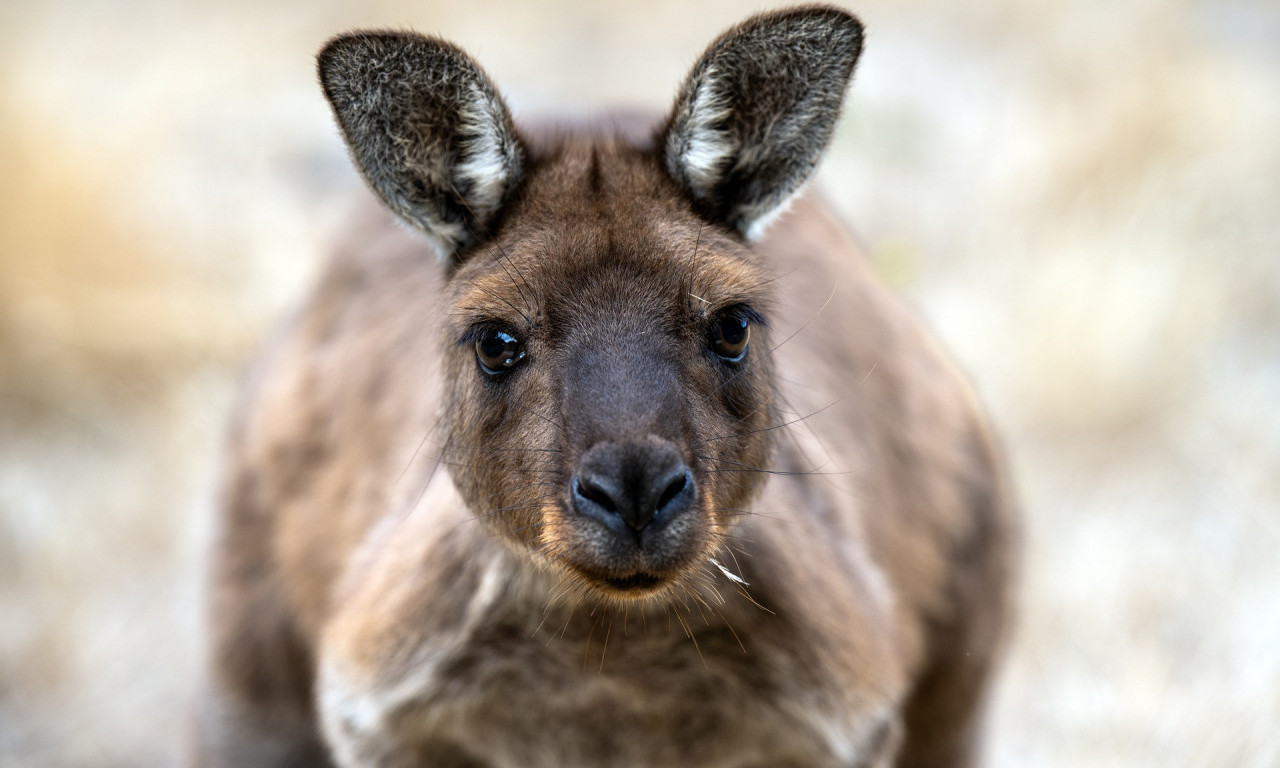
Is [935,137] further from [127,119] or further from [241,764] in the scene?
[241,764]

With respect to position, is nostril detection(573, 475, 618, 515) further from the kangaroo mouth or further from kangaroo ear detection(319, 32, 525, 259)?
kangaroo ear detection(319, 32, 525, 259)

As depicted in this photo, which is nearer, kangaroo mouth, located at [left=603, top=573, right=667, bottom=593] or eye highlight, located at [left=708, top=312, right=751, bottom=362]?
kangaroo mouth, located at [left=603, top=573, right=667, bottom=593]

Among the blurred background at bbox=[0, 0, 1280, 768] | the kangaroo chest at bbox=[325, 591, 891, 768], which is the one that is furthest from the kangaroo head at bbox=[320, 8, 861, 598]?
the blurred background at bbox=[0, 0, 1280, 768]

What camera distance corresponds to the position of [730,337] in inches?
155

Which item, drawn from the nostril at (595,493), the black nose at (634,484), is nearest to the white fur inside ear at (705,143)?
the black nose at (634,484)

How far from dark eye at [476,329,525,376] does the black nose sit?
1.78 feet

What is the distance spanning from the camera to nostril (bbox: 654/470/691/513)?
3.41 metres

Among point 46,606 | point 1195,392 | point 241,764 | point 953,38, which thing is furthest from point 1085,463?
point 46,606

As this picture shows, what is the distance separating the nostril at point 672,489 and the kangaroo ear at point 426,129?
1.14 m

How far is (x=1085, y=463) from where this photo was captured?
9.70 meters

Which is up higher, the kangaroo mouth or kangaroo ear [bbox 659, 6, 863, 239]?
kangaroo ear [bbox 659, 6, 863, 239]

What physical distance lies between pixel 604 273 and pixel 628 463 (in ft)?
2.19

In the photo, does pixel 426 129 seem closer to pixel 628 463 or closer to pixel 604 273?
pixel 604 273

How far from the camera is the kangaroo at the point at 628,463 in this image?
3758 millimetres
